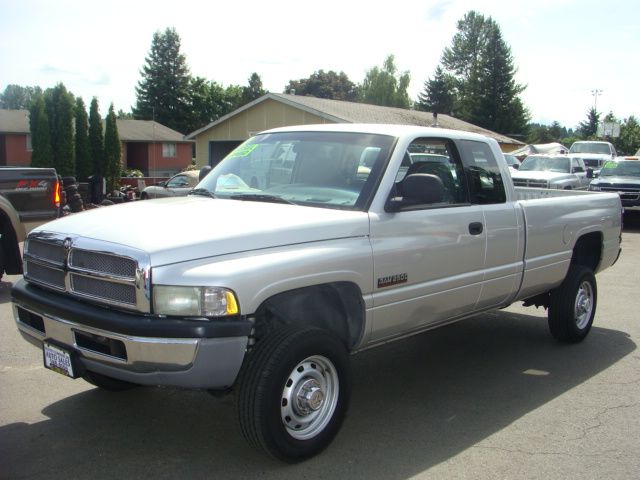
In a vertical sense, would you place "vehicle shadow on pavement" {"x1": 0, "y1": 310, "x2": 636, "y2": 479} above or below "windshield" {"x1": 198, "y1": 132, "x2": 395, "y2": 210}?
below

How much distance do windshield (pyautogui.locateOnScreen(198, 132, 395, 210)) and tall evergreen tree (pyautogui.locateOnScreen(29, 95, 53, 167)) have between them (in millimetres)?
29717

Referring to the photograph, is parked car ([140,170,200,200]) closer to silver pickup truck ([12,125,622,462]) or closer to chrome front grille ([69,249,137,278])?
silver pickup truck ([12,125,622,462])

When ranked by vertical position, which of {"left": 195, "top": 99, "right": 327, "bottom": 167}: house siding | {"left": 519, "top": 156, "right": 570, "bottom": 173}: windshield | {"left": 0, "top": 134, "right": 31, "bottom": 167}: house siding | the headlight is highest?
{"left": 195, "top": 99, "right": 327, "bottom": 167}: house siding

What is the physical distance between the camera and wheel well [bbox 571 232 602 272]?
22.4 feet

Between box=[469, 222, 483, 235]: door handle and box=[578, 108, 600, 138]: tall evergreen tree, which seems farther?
box=[578, 108, 600, 138]: tall evergreen tree

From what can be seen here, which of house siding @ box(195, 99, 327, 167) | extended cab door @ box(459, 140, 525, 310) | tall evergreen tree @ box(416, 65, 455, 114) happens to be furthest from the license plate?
tall evergreen tree @ box(416, 65, 455, 114)

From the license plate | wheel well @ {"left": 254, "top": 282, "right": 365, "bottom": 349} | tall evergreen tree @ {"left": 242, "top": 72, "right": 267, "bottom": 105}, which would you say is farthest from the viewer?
tall evergreen tree @ {"left": 242, "top": 72, "right": 267, "bottom": 105}

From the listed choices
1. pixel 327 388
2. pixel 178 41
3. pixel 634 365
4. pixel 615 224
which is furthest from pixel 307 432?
pixel 178 41

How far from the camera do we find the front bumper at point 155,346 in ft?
11.1

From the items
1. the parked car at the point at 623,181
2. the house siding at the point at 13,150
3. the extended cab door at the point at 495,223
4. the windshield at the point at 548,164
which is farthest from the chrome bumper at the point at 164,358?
the house siding at the point at 13,150

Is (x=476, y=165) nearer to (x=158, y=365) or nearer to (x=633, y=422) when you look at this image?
(x=633, y=422)

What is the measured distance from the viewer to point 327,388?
405 centimetres

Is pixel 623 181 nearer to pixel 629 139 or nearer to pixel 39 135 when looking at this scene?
pixel 39 135

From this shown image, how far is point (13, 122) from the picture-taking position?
148 feet
